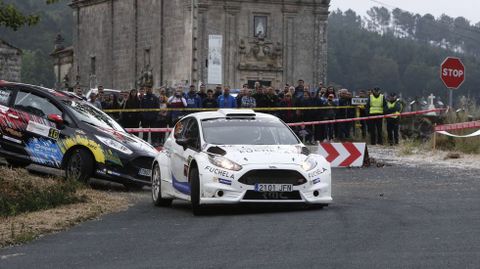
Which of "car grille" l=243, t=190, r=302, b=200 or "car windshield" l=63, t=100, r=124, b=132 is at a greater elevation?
"car windshield" l=63, t=100, r=124, b=132

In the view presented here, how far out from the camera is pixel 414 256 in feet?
37.0

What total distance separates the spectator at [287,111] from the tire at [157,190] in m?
16.0

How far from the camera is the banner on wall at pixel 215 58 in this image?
62.7 meters

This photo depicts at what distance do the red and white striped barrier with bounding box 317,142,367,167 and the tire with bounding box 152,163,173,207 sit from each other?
892 cm

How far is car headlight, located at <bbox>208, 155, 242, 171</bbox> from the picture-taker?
16.1 m

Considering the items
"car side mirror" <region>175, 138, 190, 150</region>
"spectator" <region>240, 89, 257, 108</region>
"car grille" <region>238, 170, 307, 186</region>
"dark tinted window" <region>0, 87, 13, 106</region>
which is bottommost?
"car grille" <region>238, 170, 307, 186</region>

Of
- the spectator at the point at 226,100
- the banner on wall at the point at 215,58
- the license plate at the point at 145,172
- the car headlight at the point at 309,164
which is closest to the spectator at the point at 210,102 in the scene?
the spectator at the point at 226,100

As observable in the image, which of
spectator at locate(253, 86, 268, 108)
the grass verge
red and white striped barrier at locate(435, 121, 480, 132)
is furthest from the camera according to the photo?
spectator at locate(253, 86, 268, 108)

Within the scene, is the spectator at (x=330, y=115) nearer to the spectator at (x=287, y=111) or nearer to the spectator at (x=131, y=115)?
the spectator at (x=287, y=111)

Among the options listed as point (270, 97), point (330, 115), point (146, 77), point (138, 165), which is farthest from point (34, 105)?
point (146, 77)

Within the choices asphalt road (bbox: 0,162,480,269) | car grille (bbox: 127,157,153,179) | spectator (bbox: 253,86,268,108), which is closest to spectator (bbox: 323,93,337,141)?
spectator (bbox: 253,86,268,108)

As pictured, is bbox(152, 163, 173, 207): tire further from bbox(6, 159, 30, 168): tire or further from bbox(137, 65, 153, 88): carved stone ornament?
bbox(137, 65, 153, 88): carved stone ornament

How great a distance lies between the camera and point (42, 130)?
21297mm

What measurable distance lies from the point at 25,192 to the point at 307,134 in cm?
1789
